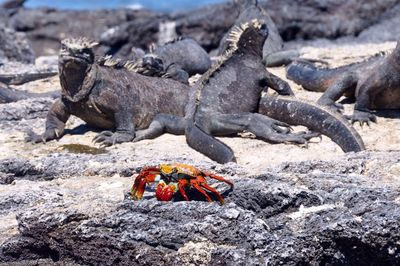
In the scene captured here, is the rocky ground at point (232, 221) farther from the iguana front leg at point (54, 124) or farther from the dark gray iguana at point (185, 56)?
the dark gray iguana at point (185, 56)

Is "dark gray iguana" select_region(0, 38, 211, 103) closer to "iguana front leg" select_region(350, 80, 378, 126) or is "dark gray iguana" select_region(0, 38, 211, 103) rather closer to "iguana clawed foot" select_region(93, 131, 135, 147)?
"iguana clawed foot" select_region(93, 131, 135, 147)

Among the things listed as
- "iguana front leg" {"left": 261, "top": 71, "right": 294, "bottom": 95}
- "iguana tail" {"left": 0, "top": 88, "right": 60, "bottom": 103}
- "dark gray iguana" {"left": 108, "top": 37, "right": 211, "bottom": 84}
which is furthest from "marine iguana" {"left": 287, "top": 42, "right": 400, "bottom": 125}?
"iguana tail" {"left": 0, "top": 88, "right": 60, "bottom": 103}

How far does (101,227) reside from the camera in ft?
12.5

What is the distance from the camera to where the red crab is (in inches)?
155

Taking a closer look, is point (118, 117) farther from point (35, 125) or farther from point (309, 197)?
point (309, 197)

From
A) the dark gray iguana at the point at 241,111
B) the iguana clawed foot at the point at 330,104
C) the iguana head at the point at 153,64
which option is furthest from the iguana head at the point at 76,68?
the iguana clawed foot at the point at 330,104

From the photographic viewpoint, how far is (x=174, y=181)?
158 inches

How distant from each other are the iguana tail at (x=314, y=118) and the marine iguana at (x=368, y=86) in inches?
15.0

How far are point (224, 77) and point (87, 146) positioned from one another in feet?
4.23

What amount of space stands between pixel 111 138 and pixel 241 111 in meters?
1.08

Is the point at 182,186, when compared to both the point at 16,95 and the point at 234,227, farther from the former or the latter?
the point at 16,95

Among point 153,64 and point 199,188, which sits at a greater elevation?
point 199,188

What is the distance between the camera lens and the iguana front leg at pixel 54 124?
649 centimetres

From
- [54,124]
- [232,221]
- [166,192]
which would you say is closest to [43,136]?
[54,124]
